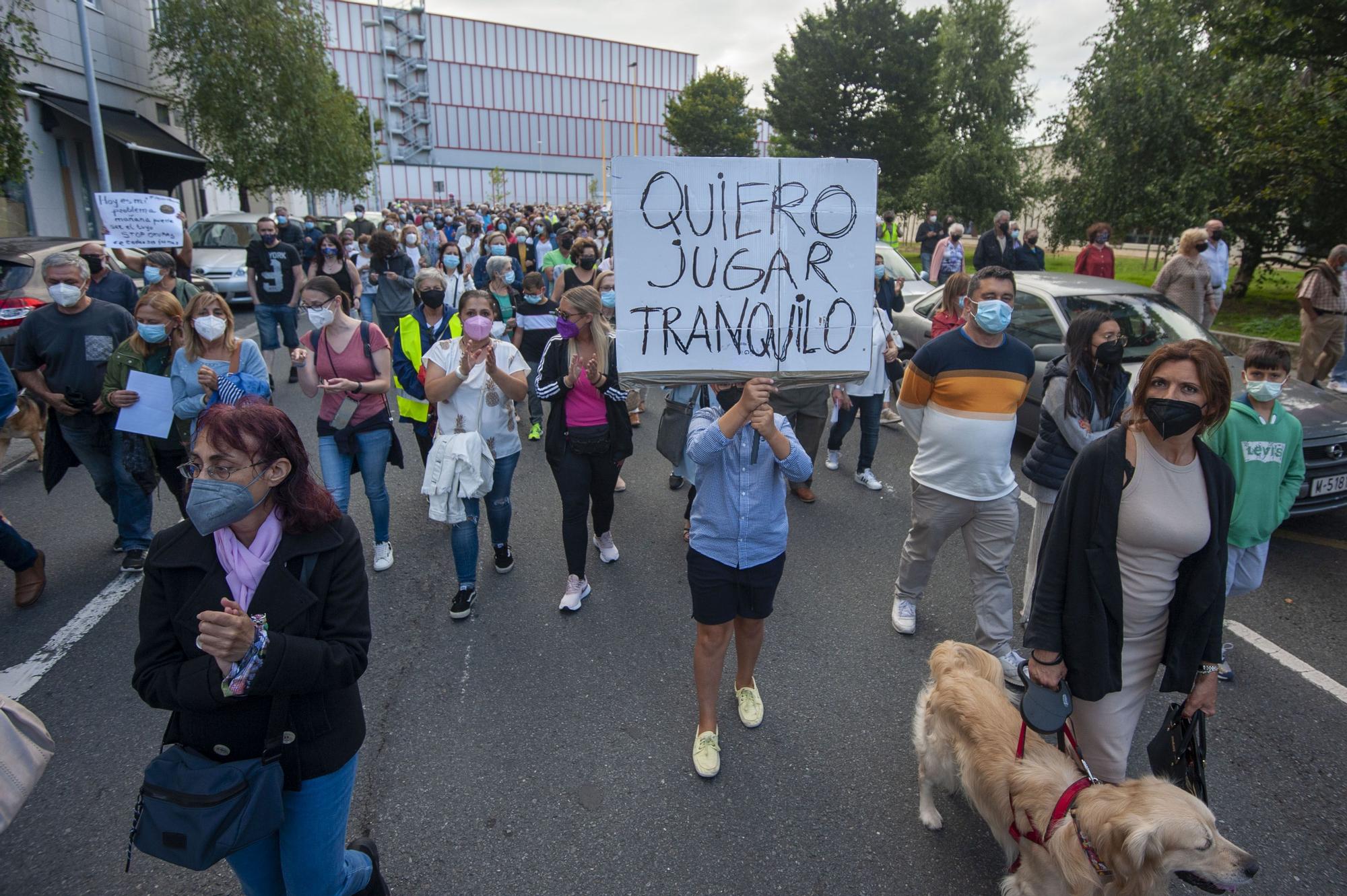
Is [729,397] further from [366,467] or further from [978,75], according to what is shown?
[978,75]

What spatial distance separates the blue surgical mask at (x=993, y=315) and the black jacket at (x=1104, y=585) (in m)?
1.42

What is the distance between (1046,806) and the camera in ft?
7.63

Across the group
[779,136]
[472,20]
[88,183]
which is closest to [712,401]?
[88,183]

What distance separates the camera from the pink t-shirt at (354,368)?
490cm

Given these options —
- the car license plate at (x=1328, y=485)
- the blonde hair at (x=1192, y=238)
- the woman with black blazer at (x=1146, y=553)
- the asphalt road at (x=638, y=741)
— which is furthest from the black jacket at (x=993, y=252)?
the woman with black blazer at (x=1146, y=553)

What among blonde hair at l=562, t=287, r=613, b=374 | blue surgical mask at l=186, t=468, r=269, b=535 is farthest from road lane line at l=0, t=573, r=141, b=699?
blonde hair at l=562, t=287, r=613, b=374

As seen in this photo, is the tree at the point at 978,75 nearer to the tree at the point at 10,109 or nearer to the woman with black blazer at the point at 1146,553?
the tree at the point at 10,109

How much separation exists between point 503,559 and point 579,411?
48.7 inches

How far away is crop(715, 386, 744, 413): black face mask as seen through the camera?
3.07 metres

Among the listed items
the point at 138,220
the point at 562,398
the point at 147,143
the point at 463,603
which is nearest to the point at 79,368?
the point at 463,603

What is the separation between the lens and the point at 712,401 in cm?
334

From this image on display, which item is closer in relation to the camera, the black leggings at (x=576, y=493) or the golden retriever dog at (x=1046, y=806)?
the golden retriever dog at (x=1046, y=806)

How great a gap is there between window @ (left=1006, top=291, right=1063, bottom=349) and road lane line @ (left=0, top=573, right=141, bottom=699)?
23.7 ft

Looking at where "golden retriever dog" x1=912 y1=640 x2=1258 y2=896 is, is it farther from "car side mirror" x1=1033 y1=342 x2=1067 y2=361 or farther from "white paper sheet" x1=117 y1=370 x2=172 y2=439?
"car side mirror" x1=1033 y1=342 x2=1067 y2=361
